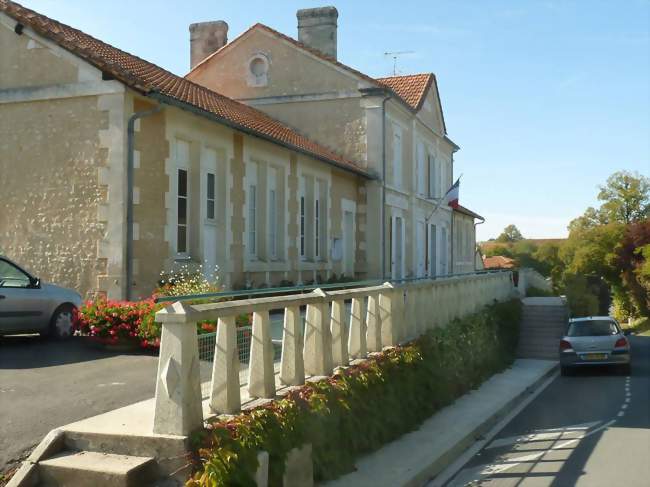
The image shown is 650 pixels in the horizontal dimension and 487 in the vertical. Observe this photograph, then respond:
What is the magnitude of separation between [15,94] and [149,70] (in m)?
3.75

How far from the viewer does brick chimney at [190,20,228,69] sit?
2755 centimetres

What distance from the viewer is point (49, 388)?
7516 millimetres

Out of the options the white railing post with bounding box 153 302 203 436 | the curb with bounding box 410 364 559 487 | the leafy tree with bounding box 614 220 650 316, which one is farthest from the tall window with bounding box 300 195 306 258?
the leafy tree with bounding box 614 220 650 316

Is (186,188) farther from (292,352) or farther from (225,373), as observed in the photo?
(225,373)

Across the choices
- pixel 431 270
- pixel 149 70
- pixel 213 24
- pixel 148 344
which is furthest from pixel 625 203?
pixel 148 344

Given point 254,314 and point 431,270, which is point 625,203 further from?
point 254,314

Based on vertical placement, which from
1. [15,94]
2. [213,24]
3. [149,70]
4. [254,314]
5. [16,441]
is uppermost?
[213,24]

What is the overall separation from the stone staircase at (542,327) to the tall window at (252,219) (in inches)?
359

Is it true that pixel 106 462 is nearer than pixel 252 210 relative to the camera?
Yes

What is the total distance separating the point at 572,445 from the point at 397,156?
1862cm

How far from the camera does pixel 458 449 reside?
29.6ft

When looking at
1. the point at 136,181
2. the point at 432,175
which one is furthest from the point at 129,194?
the point at 432,175

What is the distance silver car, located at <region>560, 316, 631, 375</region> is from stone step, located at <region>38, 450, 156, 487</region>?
1420cm

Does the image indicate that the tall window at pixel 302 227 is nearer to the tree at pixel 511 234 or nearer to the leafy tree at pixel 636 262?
the leafy tree at pixel 636 262
